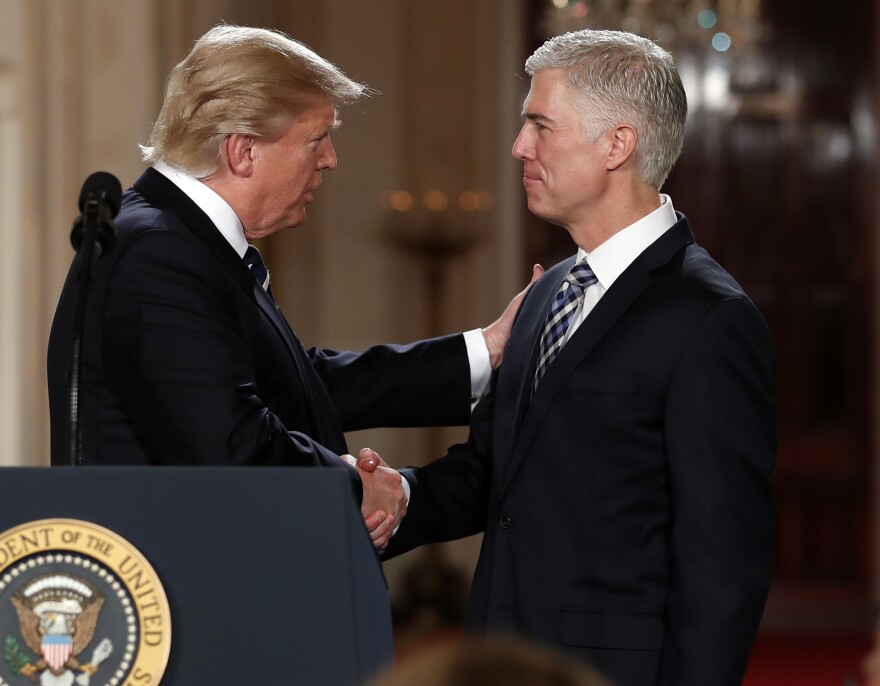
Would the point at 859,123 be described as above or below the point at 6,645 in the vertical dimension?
above

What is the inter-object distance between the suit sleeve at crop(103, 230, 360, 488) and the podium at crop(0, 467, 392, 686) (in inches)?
16.0

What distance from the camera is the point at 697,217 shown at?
7.73 meters

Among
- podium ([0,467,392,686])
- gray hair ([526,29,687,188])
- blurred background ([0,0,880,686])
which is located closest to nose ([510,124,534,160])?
gray hair ([526,29,687,188])

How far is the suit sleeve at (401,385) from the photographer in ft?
8.93

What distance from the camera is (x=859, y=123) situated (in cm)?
759

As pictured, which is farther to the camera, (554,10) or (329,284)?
(329,284)

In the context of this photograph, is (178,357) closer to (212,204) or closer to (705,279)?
(212,204)

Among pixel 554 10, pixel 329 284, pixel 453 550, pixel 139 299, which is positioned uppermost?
pixel 554 10

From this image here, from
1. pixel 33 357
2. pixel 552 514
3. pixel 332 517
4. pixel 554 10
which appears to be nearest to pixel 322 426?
pixel 552 514

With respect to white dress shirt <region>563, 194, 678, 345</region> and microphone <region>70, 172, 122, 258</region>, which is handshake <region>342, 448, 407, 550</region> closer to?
white dress shirt <region>563, 194, 678, 345</region>

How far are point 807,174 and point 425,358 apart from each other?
5.48 metres

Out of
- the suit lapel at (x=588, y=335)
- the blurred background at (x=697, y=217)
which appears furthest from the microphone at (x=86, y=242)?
the blurred background at (x=697, y=217)

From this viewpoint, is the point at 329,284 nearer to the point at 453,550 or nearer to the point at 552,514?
the point at 453,550

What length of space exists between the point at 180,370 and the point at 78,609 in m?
0.58
